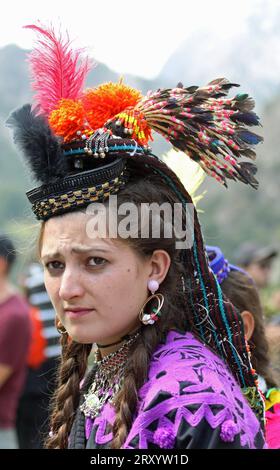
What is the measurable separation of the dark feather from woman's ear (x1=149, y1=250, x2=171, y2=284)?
0.41 metres

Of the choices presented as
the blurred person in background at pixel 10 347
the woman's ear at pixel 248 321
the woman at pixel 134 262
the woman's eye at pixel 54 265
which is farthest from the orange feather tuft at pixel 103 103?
the blurred person in background at pixel 10 347

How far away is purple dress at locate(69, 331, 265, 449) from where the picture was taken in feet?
6.56

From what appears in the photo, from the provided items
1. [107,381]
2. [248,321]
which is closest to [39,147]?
[107,381]

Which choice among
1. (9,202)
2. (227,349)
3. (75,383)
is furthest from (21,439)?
(9,202)

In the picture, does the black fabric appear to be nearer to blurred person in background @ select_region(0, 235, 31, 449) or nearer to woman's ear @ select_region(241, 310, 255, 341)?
blurred person in background @ select_region(0, 235, 31, 449)

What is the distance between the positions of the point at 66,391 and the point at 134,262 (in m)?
0.65

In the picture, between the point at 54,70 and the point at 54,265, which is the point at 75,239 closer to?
the point at 54,265

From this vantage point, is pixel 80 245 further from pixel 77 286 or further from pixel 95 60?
pixel 95 60

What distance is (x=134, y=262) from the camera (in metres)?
2.28

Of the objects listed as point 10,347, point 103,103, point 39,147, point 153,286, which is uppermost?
point 103,103

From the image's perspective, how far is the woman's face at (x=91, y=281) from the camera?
2201mm

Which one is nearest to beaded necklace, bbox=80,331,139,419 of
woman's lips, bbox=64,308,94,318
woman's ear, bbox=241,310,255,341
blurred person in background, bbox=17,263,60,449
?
woman's lips, bbox=64,308,94,318

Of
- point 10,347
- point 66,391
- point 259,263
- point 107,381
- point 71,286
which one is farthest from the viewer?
point 259,263

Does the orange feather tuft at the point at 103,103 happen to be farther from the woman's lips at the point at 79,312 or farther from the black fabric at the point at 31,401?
the black fabric at the point at 31,401
